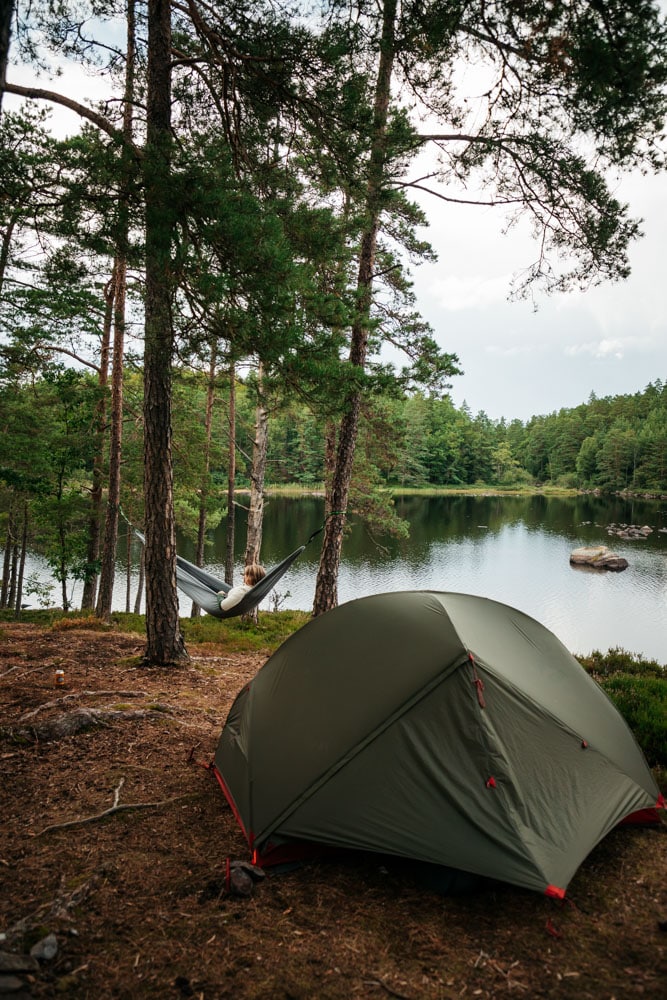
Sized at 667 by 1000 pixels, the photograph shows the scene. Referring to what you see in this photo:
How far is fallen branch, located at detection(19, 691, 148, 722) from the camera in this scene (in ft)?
12.0

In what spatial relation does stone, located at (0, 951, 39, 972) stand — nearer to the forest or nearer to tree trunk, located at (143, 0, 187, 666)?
the forest

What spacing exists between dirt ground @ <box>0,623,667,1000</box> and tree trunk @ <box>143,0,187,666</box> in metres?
1.95

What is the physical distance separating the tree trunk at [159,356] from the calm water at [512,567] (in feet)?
19.8

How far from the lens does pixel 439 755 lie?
2402mm

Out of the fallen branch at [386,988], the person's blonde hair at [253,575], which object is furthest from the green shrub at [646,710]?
the person's blonde hair at [253,575]

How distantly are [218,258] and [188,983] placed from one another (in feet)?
12.4

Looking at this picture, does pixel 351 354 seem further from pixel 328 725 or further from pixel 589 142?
pixel 328 725

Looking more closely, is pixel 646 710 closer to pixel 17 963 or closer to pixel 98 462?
pixel 17 963

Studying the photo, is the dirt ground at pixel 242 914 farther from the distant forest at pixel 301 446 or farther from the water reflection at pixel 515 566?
the water reflection at pixel 515 566

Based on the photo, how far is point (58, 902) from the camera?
2018mm

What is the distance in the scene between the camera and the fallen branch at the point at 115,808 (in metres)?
2.54

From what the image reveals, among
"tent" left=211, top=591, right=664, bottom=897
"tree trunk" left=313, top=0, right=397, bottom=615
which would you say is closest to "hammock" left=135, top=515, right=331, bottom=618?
"tree trunk" left=313, top=0, right=397, bottom=615

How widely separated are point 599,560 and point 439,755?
21.0 metres

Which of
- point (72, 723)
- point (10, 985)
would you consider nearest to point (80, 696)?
point (72, 723)
